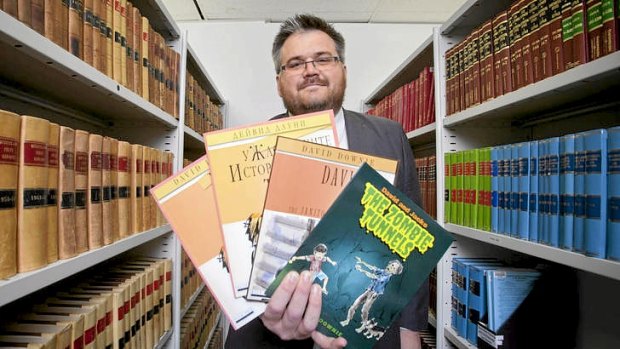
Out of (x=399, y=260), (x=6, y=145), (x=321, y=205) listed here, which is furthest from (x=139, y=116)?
(x=399, y=260)

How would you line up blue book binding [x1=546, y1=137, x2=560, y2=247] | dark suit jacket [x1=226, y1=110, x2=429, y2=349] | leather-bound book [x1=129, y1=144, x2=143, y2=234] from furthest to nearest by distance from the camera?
leather-bound book [x1=129, y1=144, x2=143, y2=234]
dark suit jacket [x1=226, y1=110, x2=429, y2=349]
blue book binding [x1=546, y1=137, x2=560, y2=247]

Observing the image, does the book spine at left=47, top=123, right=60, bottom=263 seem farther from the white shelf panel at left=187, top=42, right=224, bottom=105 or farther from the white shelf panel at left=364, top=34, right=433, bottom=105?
the white shelf panel at left=364, top=34, right=433, bottom=105

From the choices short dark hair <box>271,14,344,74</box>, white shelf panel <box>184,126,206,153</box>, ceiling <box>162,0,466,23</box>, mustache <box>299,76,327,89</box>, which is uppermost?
ceiling <box>162,0,466,23</box>

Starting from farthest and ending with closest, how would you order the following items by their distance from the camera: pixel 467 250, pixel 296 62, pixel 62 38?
pixel 467 250
pixel 296 62
pixel 62 38

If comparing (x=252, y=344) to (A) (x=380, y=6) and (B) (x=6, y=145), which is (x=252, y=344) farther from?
(A) (x=380, y=6)

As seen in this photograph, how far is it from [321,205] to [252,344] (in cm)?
55

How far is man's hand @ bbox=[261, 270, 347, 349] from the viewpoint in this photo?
23.4 inches

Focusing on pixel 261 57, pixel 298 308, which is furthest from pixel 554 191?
pixel 261 57

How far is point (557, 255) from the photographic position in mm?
914

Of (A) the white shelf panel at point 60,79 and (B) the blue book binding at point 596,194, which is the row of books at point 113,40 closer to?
(A) the white shelf panel at point 60,79

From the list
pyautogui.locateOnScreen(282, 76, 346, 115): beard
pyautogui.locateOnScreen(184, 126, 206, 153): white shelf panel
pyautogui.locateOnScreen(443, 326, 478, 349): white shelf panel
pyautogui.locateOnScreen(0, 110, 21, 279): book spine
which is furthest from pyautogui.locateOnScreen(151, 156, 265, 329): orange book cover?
pyautogui.locateOnScreen(184, 126, 206, 153): white shelf panel

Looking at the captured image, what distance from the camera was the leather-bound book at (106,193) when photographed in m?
0.96

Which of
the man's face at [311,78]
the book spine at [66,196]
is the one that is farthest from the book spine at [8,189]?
the man's face at [311,78]

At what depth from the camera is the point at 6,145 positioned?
62cm
